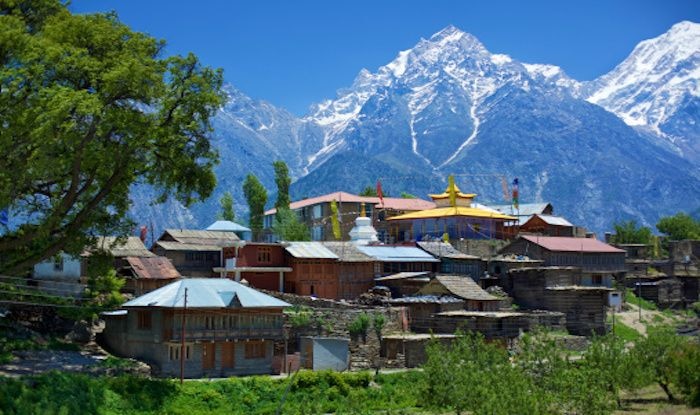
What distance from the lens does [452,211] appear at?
277 feet

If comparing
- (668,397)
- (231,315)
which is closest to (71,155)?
(231,315)

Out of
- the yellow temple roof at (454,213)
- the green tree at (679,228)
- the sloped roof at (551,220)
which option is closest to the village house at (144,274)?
the yellow temple roof at (454,213)

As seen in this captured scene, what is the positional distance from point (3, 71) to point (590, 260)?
57.1m

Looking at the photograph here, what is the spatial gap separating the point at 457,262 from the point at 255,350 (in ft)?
81.6

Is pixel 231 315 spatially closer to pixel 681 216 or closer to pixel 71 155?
pixel 71 155

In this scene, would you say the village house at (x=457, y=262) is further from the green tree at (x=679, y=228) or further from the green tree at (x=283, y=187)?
the green tree at (x=679, y=228)

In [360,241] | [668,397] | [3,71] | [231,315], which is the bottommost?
[668,397]

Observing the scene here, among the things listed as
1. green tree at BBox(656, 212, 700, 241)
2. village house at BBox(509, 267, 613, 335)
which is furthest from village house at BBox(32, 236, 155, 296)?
green tree at BBox(656, 212, 700, 241)

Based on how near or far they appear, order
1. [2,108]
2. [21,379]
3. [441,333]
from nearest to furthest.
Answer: [2,108] < [21,379] < [441,333]

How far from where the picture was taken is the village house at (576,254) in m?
78.3

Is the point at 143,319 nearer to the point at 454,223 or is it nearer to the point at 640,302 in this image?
the point at 454,223

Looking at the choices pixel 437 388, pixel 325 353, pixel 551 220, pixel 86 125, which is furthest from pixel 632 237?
pixel 86 125

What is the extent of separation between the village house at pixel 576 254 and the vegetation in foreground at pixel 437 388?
24.1 meters

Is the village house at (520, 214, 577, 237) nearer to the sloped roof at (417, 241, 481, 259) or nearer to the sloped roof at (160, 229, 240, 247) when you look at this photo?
the sloped roof at (417, 241, 481, 259)
